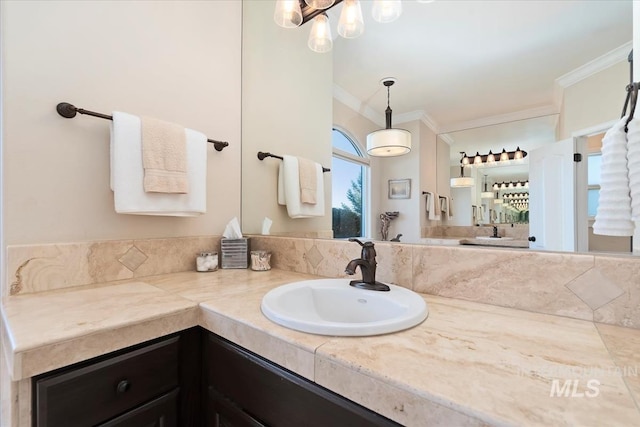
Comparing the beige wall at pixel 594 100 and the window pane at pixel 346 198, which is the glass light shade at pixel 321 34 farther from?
the beige wall at pixel 594 100

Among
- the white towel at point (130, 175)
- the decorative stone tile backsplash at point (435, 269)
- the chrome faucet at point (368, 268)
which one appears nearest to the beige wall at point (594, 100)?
the decorative stone tile backsplash at point (435, 269)

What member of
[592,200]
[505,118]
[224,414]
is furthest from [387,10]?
[224,414]

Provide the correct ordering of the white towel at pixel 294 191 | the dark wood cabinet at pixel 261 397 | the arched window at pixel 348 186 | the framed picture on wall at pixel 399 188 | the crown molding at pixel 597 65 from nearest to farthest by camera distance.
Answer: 1. the dark wood cabinet at pixel 261 397
2. the crown molding at pixel 597 65
3. the framed picture on wall at pixel 399 188
4. the arched window at pixel 348 186
5. the white towel at pixel 294 191

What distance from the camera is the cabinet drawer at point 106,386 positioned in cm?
59

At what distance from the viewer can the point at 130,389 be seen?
2.29 ft

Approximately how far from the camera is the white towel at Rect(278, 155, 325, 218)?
145 centimetres

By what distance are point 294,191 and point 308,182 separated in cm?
9

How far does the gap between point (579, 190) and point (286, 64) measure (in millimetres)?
1513

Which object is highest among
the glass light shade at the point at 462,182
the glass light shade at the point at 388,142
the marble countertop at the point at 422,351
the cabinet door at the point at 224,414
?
the glass light shade at the point at 388,142

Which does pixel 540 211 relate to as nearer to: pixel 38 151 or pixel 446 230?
pixel 446 230

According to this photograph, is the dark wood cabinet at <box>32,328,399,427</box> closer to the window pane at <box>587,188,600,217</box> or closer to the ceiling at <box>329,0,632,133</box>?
the window pane at <box>587,188,600,217</box>

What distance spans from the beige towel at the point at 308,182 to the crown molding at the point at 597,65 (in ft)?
3.29

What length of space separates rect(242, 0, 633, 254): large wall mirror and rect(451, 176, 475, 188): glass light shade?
3 centimetres

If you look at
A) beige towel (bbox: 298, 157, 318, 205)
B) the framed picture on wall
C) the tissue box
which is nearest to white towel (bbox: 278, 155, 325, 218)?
beige towel (bbox: 298, 157, 318, 205)
